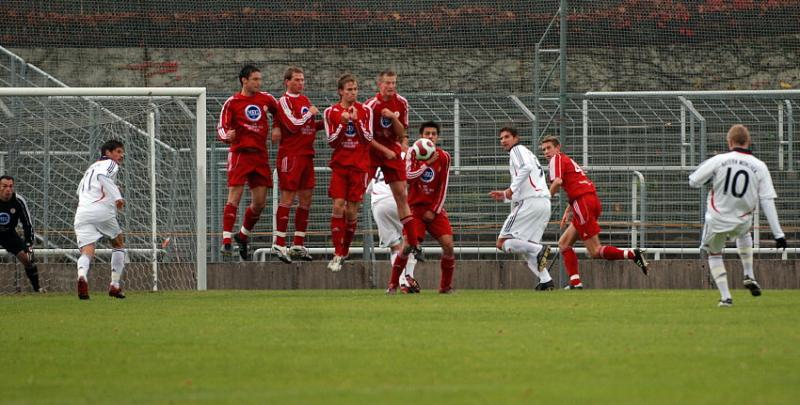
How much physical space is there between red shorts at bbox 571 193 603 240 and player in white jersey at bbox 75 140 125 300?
245 inches

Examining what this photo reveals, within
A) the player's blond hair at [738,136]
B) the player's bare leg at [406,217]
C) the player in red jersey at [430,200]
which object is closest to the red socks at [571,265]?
the player in red jersey at [430,200]

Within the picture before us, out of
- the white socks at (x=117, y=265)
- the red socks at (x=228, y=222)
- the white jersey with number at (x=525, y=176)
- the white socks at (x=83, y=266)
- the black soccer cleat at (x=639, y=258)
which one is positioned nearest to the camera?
the white socks at (x=83, y=266)

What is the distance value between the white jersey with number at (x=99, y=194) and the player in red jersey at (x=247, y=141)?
1.38 metres

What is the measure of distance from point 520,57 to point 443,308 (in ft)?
41.0

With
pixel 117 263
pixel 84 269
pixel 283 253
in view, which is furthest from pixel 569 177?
pixel 84 269

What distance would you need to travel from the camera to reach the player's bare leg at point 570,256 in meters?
19.5

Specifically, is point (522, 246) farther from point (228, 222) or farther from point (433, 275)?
point (228, 222)

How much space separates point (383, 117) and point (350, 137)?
47cm

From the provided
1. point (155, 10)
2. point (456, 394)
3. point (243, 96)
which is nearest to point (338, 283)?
point (243, 96)

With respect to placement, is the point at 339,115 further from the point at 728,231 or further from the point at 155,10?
the point at 155,10

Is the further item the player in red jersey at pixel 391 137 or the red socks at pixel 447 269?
the red socks at pixel 447 269

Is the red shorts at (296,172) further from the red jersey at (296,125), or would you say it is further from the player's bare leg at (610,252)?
the player's bare leg at (610,252)

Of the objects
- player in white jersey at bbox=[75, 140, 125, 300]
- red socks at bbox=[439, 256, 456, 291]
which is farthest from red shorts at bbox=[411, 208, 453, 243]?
player in white jersey at bbox=[75, 140, 125, 300]

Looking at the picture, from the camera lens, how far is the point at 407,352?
9.45m
